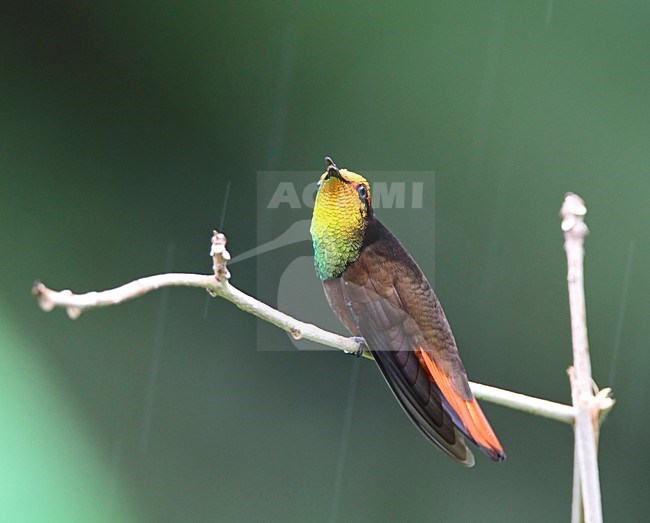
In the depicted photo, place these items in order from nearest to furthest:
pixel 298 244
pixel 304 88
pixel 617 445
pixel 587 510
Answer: pixel 587 510
pixel 298 244
pixel 304 88
pixel 617 445

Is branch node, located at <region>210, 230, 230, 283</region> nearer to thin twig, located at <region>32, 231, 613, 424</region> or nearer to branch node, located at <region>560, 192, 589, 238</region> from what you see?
thin twig, located at <region>32, 231, 613, 424</region>

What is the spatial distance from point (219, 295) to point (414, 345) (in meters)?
0.46

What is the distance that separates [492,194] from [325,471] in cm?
113

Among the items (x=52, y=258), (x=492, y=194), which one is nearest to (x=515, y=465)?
(x=492, y=194)

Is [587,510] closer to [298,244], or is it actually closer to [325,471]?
[298,244]

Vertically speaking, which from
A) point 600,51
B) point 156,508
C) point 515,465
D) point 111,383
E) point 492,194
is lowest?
point 156,508

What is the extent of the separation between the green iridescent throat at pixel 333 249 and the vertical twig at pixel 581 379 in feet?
2.29

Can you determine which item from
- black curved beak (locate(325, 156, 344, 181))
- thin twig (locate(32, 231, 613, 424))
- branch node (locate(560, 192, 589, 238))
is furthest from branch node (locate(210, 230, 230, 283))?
branch node (locate(560, 192, 589, 238))

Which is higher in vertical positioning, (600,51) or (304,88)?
(600,51)

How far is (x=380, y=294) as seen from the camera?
1.38m

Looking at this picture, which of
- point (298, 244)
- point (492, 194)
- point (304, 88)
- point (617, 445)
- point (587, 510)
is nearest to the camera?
point (587, 510)

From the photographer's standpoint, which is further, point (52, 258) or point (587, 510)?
point (52, 258)

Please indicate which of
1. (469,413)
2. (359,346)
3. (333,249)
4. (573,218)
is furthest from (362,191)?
(573,218)

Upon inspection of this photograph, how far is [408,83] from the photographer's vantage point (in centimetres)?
258
